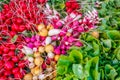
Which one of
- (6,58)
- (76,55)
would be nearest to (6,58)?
(6,58)

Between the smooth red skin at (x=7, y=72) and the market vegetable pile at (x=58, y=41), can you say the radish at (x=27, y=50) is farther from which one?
the smooth red skin at (x=7, y=72)

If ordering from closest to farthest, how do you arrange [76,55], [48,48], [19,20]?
[76,55] → [48,48] → [19,20]

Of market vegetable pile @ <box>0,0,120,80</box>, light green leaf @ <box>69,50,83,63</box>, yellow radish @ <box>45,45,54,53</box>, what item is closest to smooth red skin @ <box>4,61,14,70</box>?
A: market vegetable pile @ <box>0,0,120,80</box>

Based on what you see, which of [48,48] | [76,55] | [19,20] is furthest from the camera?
[19,20]

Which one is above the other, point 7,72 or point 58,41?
point 58,41

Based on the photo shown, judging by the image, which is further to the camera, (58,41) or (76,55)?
(58,41)

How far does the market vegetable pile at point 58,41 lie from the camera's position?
1.20m

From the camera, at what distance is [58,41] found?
140 cm

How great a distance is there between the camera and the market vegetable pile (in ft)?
3.94

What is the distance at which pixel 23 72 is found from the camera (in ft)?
4.62

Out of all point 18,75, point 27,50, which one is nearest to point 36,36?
point 27,50

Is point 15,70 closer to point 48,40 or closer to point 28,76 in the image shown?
point 28,76

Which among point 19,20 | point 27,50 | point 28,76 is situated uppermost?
point 19,20

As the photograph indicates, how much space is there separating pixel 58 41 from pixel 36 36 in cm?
10
